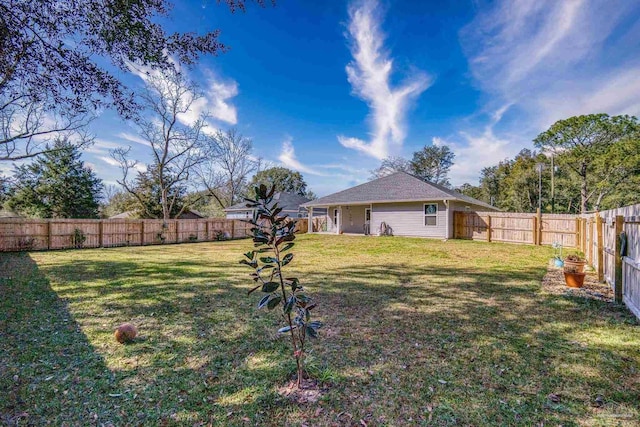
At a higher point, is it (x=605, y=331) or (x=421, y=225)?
(x=421, y=225)

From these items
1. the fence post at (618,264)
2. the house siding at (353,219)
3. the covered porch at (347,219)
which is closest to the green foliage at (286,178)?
the covered porch at (347,219)

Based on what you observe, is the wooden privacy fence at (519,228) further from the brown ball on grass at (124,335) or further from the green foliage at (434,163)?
the green foliage at (434,163)

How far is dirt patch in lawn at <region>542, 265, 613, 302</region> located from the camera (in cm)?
515

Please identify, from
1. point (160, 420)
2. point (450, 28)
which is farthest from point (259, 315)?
point (450, 28)

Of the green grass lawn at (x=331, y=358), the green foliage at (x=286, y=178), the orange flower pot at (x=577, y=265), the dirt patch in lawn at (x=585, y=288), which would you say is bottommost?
the green grass lawn at (x=331, y=358)

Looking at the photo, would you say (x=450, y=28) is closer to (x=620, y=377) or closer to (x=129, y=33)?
(x=129, y=33)

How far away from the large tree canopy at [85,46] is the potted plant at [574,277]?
7207 mm

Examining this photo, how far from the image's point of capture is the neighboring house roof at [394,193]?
16.2m

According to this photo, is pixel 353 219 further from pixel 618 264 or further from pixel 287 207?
pixel 618 264

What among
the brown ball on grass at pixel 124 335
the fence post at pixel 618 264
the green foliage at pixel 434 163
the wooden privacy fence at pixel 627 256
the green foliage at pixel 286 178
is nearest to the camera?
the brown ball on grass at pixel 124 335

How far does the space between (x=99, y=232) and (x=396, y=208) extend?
1541cm

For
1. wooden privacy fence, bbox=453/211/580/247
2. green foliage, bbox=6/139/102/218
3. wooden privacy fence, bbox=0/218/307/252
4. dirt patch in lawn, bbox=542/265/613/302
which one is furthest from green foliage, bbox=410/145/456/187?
green foliage, bbox=6/139/102/218

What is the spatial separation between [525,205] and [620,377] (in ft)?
105

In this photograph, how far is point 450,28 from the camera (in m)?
9.42
